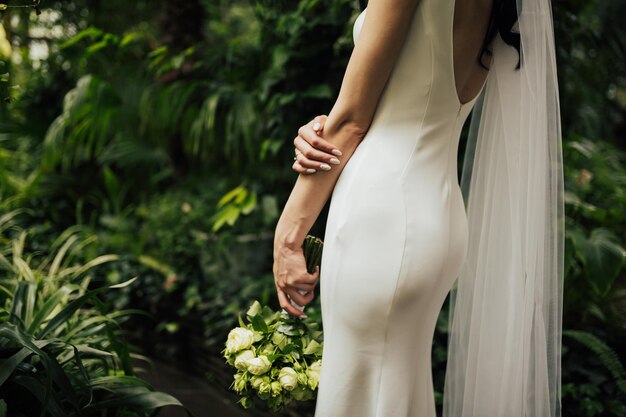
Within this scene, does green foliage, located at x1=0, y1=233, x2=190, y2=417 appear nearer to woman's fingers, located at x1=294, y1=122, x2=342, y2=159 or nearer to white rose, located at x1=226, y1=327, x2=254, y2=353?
white rose, located at x1=226, y1=327, x2=254, y2=353

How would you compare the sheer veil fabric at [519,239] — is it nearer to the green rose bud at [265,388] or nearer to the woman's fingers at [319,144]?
the woman's fingers at [319,144]

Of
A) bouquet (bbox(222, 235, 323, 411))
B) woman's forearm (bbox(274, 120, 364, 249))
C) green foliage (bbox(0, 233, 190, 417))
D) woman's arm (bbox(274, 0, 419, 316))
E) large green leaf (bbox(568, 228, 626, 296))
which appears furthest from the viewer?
large green leaf (bbox(568, 228, 626, 296))

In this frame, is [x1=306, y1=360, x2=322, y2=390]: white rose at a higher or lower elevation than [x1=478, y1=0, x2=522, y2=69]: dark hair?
lower

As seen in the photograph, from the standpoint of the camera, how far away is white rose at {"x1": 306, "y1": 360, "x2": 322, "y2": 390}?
1636 millimetres

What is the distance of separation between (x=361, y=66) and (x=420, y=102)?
17 cm

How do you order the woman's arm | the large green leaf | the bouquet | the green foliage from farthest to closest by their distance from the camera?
the large green leaf < the green foliage < the bouquet < the woman's arm

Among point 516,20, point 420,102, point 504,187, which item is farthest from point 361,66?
point 504,187

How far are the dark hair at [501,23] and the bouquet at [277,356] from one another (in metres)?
0.65

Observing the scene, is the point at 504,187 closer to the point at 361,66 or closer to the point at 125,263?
the point at 361,66

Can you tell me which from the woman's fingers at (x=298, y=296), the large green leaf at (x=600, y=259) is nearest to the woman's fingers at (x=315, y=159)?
the woman's fingers at (x=298, y=296)

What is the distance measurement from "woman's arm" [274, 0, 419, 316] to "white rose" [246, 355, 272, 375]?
0.54 ft

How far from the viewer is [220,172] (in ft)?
16.5

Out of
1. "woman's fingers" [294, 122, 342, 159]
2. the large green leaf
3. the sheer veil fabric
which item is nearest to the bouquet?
"woman's fingers" [294, 122, 342, 159]

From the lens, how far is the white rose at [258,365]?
1598 mm
